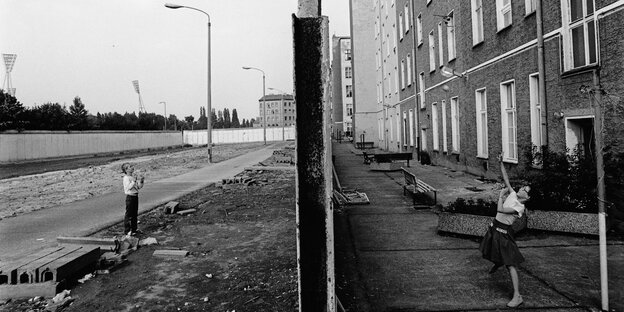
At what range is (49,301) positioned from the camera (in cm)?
548

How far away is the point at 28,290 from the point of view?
18.7 ft

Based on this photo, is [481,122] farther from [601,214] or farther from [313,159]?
[313,159]

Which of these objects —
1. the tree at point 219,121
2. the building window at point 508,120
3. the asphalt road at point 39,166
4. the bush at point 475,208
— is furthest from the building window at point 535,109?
the tree at point 219,121

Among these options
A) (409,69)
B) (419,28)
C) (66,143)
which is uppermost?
(419,28)

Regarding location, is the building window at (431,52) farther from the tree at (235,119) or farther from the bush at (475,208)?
the tree at (235,119)

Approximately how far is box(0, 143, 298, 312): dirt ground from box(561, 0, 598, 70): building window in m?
7.35

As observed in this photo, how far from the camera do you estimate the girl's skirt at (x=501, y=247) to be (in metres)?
4.94

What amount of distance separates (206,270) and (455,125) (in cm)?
1541

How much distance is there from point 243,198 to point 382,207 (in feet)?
14.7

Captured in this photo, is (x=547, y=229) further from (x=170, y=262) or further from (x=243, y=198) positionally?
(x=243, y=198)

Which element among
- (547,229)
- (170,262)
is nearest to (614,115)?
(547,229)

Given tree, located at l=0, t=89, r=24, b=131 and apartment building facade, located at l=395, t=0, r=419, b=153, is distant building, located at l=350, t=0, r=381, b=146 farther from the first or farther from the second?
tree, located at l=0, t=89, r=24, b=131

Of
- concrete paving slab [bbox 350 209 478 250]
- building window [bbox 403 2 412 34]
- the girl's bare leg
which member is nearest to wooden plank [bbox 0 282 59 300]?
concrete paving slab [bbox 350 209 478 250]

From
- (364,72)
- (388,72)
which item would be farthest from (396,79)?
(364,72)
